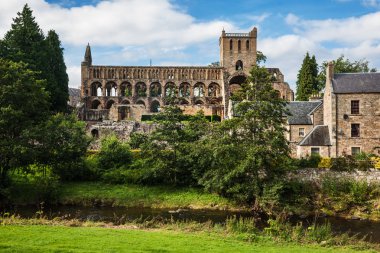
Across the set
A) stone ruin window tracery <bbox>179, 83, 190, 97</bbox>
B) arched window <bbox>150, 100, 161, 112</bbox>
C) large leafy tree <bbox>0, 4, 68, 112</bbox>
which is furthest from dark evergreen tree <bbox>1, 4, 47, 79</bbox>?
stone ruin window tracery <bbox>179, 83, 190, 97</bbox>

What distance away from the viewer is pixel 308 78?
193ft

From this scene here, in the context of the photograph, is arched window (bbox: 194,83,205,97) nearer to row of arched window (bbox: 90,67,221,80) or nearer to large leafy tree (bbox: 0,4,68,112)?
row of arched window (bbox: 90,67,221,80)

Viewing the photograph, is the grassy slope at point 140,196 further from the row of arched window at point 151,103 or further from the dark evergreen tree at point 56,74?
the row of arched window at point 151,103

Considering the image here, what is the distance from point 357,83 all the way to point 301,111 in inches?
237

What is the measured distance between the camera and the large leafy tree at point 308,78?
58.4 metres

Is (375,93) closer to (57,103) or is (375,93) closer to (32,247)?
(32,247)

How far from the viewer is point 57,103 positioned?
161ft

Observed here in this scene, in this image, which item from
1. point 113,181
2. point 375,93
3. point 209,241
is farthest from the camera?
point 375,93

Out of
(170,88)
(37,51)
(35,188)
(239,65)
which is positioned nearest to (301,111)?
(35,188)

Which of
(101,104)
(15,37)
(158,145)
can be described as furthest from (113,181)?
(101,104)

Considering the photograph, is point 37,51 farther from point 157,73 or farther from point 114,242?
point 114,242

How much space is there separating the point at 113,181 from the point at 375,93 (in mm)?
23277

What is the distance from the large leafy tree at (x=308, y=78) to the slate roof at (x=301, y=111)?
19334 millimetres

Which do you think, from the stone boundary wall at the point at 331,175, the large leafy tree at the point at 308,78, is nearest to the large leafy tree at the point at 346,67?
the large leafy tree at the point at 308,78
